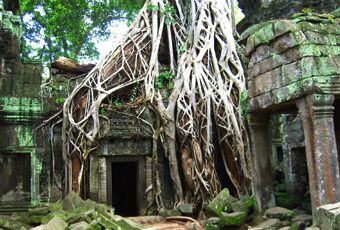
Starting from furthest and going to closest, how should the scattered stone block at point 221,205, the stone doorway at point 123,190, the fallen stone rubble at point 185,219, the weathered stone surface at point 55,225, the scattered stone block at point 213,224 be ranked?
1. the stone doorway at point 123,190
2. the scattered stone block at point 221,205
3. the scattered stone block at point 213,224
4. the weathered stone surface at point 55,225
5. the fallen stone rubble at point 185,219

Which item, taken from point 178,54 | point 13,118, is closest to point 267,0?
point 178,54

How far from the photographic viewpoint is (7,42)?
7.30 meters

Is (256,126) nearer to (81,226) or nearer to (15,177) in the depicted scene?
(81,226)

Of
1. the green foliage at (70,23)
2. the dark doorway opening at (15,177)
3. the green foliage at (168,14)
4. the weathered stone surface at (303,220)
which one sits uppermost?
the green foliage at (70,23)

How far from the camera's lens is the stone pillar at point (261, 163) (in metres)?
4.84

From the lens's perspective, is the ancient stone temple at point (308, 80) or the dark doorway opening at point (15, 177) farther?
the dark doorway opening at point (15, 177)

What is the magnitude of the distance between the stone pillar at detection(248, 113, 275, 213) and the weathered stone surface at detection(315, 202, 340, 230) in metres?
1.33

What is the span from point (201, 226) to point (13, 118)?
429cm

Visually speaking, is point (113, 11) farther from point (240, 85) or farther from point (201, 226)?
point (201, 226)

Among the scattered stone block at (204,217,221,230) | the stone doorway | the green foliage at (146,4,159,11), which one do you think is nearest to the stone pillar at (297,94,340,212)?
the scattered stone block at (204,217,221,230)

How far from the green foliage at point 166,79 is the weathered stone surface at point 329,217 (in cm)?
528

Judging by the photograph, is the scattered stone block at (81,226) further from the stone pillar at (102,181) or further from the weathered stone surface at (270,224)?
the stone pillar at (102,181)

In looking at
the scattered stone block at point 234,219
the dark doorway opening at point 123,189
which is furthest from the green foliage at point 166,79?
the scattered stone block at point 234,219

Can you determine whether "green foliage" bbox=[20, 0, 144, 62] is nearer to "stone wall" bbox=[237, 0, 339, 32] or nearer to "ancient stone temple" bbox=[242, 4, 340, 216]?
"stone wall" bbox=[237, 0, 339, 32]
